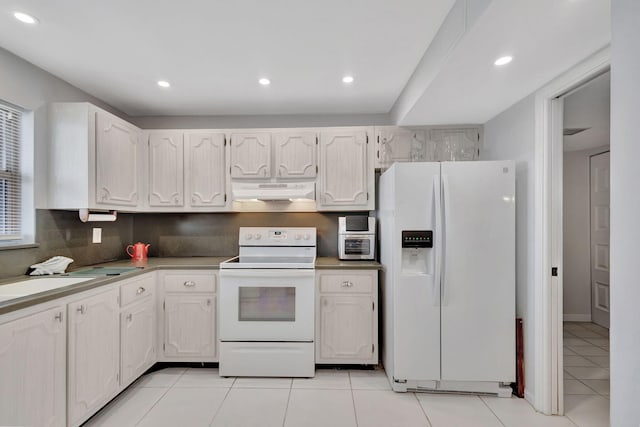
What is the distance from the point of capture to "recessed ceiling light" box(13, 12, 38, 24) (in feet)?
5.65

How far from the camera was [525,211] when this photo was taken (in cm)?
234

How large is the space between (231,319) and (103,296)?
949 millimetres

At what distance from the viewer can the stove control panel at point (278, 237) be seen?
10.4 feet

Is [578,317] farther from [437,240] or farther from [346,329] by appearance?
[346,329]

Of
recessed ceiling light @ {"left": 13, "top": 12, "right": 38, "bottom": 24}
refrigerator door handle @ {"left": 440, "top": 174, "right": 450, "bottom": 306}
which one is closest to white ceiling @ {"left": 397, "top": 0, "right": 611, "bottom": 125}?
refrigerator door handle @ {"left": 440, "top": 174, "right": 450, "bottom": 306}

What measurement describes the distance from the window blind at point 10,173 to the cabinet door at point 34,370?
0.90 metres

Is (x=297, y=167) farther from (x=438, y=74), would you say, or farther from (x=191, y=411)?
(x=191, y=411)

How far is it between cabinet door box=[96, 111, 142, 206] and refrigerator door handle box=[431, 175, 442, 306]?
2562mm

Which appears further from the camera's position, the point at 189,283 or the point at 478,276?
the point at 189,283

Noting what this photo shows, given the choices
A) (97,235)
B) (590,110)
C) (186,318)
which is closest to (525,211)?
(590,110)

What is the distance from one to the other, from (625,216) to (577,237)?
4.03 metres

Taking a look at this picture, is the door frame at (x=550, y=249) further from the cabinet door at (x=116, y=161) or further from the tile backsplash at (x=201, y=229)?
the cabinet door at (x=116, y=161)

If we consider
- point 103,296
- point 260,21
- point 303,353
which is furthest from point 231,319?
point 260,21

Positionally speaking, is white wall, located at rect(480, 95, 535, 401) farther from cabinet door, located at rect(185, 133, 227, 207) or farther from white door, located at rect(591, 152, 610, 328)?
cabinet door, located at rect(185, 133, 227, 207)
